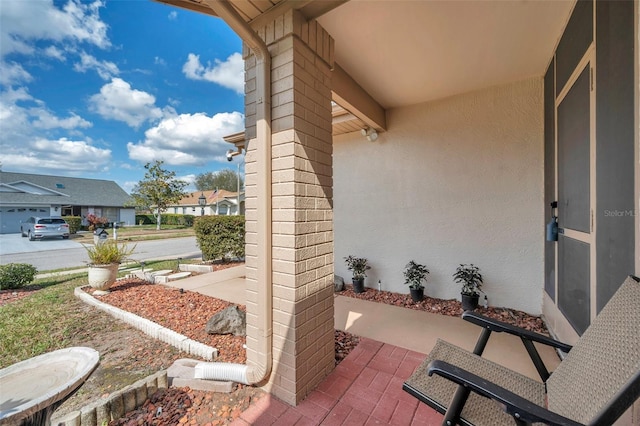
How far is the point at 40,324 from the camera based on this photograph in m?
3.44

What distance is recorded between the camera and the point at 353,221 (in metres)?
4.82

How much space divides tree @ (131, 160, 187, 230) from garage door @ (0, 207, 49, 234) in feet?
26.2

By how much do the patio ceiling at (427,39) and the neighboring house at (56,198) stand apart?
94.1ft

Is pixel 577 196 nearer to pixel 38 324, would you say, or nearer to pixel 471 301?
pixel 471 301

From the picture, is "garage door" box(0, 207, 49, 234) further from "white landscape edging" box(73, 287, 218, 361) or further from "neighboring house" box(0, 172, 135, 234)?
"white landscape edging" box(73, 287, 218, 361)

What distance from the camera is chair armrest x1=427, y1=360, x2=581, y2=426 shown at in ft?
2.77

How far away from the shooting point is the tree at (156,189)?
19906 mm

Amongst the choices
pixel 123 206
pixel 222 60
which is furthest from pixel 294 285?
pixel 123 206

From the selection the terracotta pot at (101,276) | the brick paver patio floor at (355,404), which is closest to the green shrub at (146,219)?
the terracotta pot at (101,276)

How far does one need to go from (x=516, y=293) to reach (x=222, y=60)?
14.7m

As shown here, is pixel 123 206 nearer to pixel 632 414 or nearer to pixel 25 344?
pixel 25 344

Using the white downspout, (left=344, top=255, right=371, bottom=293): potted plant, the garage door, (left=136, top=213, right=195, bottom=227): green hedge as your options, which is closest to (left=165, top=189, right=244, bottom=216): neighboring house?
(left=136, top=213, right=195, bottom=227): green hedge

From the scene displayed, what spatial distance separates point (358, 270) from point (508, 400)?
3.65m

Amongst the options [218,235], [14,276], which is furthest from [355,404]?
[14,276]
